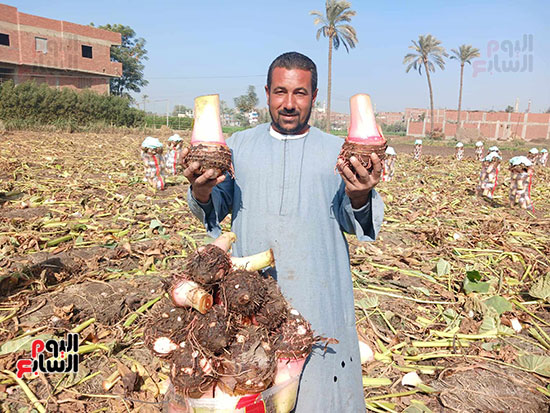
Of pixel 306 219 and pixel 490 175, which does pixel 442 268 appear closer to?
pixel 306 219

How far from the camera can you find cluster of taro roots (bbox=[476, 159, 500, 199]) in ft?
38.4

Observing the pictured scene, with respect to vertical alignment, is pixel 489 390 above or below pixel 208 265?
below

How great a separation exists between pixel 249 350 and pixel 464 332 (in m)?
3.69

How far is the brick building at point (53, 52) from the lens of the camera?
3612 cm

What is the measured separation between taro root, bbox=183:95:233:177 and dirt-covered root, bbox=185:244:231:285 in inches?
16.1

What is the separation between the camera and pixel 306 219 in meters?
2.13

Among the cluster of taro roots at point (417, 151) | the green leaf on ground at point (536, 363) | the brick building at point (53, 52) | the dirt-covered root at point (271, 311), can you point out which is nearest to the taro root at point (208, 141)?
the dirt-covered root at point (271, 311)

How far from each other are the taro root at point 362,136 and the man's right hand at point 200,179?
66cm

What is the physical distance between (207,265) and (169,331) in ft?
1.23

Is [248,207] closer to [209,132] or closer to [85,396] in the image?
[209,132]

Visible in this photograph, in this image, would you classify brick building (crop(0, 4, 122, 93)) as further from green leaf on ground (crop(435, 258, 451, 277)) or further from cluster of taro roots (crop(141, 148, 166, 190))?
green leaf on ground (crop(435, 258, 451, 277))

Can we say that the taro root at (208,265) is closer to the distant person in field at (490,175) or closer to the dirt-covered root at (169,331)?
the dirt-covered root at (169,331)

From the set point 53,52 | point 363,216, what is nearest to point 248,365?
point 363,216

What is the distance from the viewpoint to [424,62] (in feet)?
168
